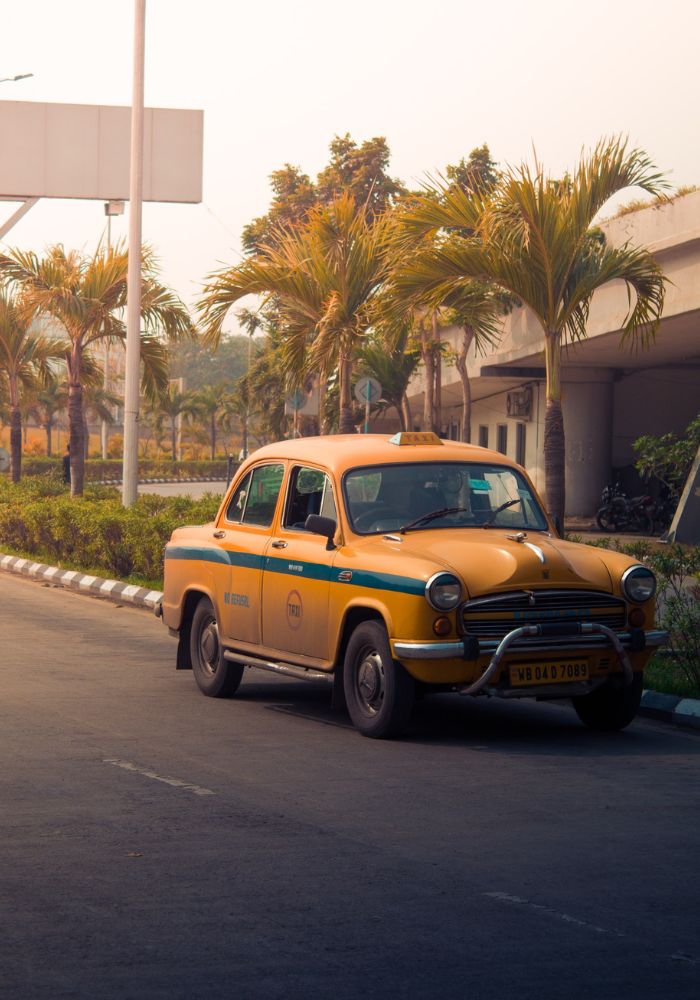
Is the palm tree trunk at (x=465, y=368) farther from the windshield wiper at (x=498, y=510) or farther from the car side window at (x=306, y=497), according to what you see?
the windshield wiper at (x=498, y=510)

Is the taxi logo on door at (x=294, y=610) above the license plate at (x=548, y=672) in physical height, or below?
above

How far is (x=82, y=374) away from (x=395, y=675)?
2313 centimetres

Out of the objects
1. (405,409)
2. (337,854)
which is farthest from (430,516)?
(405,409)

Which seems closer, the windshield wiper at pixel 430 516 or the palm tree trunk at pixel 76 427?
the windshield wiper at pixel 430 516

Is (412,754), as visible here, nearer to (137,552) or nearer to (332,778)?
(332,778)

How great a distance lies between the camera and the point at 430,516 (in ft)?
33.7

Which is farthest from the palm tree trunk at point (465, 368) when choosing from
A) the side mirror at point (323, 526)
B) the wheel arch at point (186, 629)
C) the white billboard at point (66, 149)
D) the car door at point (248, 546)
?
the side mirror at point (323, 526)

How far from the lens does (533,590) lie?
9.38 meters

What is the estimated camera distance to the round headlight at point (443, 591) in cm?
919

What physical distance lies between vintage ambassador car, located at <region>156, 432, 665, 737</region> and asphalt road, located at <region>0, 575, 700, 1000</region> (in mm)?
392

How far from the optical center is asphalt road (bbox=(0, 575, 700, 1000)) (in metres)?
5.02

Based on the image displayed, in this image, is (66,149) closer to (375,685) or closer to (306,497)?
(306,497)

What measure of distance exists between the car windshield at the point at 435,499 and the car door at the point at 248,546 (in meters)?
0.91

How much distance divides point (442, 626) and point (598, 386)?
1117 inches
